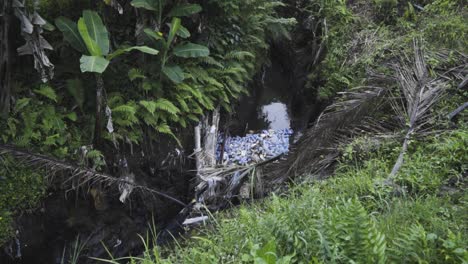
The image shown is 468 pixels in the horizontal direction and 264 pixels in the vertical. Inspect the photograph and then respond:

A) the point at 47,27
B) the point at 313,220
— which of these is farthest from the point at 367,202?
the point at 47,27

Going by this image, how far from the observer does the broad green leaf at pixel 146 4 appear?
5.24 m

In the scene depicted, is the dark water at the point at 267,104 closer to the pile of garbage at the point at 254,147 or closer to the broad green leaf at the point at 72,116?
the pile of garbage at the point at 254,147

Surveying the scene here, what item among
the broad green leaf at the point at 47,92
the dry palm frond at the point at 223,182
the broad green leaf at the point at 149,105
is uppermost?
the broad green leaf at the point at 47,92

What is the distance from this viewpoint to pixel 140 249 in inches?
207

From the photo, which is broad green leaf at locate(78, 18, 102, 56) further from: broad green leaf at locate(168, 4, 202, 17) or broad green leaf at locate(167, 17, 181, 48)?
broad green leaf at locate(168, 4, 202, 17)

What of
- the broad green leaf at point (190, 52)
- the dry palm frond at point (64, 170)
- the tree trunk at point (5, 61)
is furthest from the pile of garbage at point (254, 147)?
the tree trunk at point (5, 61)

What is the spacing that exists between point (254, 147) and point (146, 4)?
332 centimetres

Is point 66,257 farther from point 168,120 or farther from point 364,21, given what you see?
→ point 364,21

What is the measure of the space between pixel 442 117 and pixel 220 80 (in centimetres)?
365

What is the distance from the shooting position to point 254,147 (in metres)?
7.25

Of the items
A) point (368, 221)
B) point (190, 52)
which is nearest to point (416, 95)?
point (368, 221)

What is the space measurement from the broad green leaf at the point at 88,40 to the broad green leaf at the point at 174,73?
107cm

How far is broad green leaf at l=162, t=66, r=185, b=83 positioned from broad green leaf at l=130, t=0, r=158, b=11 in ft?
2.93

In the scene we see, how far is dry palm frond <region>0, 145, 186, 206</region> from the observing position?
14.7 ft
